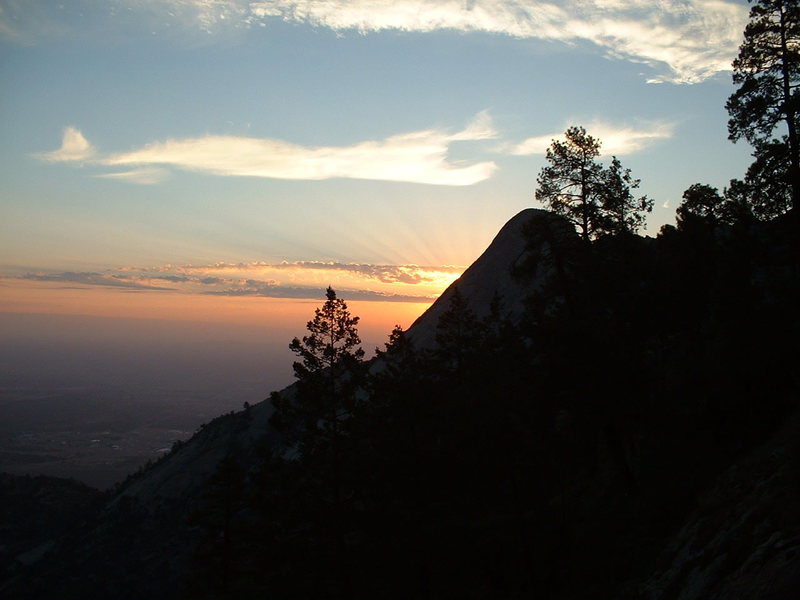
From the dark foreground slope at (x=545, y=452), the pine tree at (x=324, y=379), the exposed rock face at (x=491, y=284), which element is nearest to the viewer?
the dark foreground slope at (x=545, y=452)

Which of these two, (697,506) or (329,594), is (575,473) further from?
(329,594)

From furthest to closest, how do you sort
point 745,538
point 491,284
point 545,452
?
point 491,284, point 545,452, point 745,538

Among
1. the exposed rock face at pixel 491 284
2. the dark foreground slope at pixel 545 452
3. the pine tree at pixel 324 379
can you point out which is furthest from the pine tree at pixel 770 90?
the exposed rock face at pixel 491 284

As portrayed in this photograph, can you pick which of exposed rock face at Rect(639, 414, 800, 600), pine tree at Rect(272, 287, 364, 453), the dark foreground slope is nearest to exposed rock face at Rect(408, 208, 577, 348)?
the dark foreground slope

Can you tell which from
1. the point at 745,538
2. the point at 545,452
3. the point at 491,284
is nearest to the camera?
the point at 745,538

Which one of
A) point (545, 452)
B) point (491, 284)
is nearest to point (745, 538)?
point (545, 452)

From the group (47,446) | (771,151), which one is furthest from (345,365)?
(47,446)

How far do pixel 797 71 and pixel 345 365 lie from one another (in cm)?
1891

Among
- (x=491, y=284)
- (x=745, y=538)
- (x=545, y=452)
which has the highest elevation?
(x=491, y=284)

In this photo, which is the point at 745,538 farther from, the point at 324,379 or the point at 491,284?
the point at 491,284

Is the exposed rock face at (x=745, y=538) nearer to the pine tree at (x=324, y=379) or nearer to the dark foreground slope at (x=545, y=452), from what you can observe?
the dark foreground slope at (x=545, y=452)

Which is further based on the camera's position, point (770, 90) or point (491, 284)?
point (491, 284)

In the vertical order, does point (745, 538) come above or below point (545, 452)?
above

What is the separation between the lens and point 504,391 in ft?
61.7
